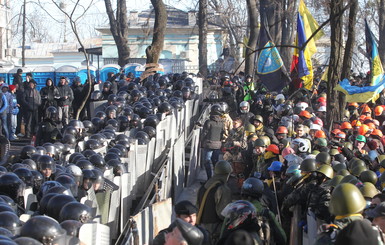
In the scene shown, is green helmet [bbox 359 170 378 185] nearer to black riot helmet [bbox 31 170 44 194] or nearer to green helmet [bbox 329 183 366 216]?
green helmet [bbox 329 183 366 216]

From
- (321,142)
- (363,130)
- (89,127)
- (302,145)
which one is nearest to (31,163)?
(302,145)

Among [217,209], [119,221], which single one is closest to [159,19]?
[119,221]

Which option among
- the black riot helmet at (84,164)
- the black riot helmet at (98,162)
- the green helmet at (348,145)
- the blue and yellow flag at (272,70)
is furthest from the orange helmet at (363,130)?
the blue and yellow flag at (272,70)

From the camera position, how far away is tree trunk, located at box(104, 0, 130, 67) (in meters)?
32.8

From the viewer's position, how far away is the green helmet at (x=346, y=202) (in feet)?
21.1

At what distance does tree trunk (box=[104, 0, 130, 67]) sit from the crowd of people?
9.74 metres

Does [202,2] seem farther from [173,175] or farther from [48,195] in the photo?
[48,195]

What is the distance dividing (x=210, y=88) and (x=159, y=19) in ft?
9.60

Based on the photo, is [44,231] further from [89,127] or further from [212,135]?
[89,127]

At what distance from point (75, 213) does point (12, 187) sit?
5.64 ft

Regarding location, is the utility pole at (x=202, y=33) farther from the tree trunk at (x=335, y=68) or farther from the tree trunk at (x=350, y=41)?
the tree trunk at (x=350, y=41)

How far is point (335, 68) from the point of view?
16547 millimetres

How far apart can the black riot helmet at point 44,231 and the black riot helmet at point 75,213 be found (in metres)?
0.91

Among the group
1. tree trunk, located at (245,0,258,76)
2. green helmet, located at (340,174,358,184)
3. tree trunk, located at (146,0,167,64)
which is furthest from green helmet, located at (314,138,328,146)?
tree trunk, located at (245,0,258,76)
